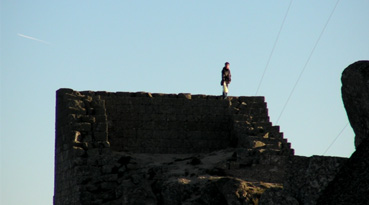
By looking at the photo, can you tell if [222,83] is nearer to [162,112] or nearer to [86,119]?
[162,112]

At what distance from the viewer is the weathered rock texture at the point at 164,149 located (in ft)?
76.0

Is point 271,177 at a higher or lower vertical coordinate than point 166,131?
lower

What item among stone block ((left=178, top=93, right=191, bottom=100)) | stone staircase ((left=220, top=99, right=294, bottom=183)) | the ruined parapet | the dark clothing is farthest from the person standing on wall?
stone block ((left=178, top=93, right=191, bottom=100))

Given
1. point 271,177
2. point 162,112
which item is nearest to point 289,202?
point 271,177

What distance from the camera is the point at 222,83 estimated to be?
29.4 meters

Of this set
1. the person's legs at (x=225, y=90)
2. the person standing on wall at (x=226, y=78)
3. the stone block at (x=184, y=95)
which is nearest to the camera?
the stone block at (x=184, y=95)

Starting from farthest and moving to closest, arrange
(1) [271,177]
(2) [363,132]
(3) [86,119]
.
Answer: (3) [86,119], (1) [271,177], (2) [363,132]

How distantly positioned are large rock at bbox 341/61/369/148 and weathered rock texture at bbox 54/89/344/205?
11.3 metres

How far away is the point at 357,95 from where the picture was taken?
31.5 ft

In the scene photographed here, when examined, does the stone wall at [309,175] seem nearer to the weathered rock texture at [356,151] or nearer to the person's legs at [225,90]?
the weathered rock texture at [356,151]

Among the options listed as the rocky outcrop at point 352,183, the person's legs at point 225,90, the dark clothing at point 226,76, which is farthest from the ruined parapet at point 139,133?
the rocky outcrop at point 352,183

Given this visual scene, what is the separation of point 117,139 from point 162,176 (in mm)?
3179

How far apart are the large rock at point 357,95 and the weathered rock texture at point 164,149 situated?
11.3 meters

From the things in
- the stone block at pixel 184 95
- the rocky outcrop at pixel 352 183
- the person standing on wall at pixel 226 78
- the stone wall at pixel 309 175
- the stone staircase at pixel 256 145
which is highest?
the person standing on wall at pixel 226 78
